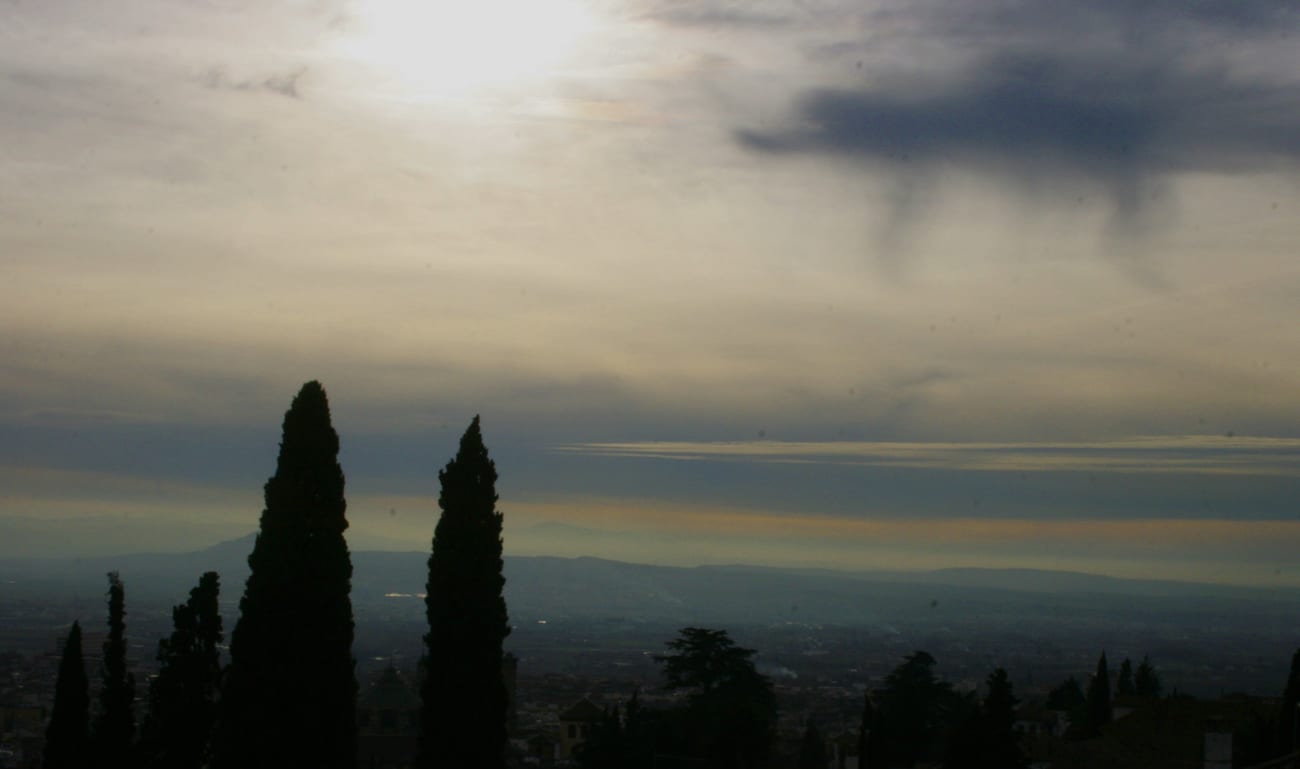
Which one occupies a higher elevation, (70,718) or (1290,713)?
(1290,713)

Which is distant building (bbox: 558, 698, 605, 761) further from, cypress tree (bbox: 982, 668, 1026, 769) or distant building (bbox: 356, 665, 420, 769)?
cypress tree (bbox: 982, 668, 1026, 769)

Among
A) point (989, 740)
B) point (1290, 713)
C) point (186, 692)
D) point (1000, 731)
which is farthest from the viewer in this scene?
point (1290, 713)

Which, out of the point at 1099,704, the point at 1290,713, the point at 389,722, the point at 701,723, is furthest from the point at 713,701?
the point at 1290,713

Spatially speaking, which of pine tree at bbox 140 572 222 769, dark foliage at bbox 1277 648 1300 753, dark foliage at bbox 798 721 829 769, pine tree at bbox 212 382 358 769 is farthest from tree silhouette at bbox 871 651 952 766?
pine tree at bbox 212 382 358 769

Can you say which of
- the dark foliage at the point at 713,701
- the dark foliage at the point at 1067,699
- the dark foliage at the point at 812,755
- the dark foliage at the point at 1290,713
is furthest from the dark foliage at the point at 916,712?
the dark foliage at the point at 1290,713

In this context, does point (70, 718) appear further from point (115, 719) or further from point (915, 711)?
point (915, 711)

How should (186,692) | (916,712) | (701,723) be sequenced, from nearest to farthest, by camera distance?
(186,692)
(701,723)
(916,712)

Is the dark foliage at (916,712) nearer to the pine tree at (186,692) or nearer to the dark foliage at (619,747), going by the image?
the dark foliage at (619,747)
